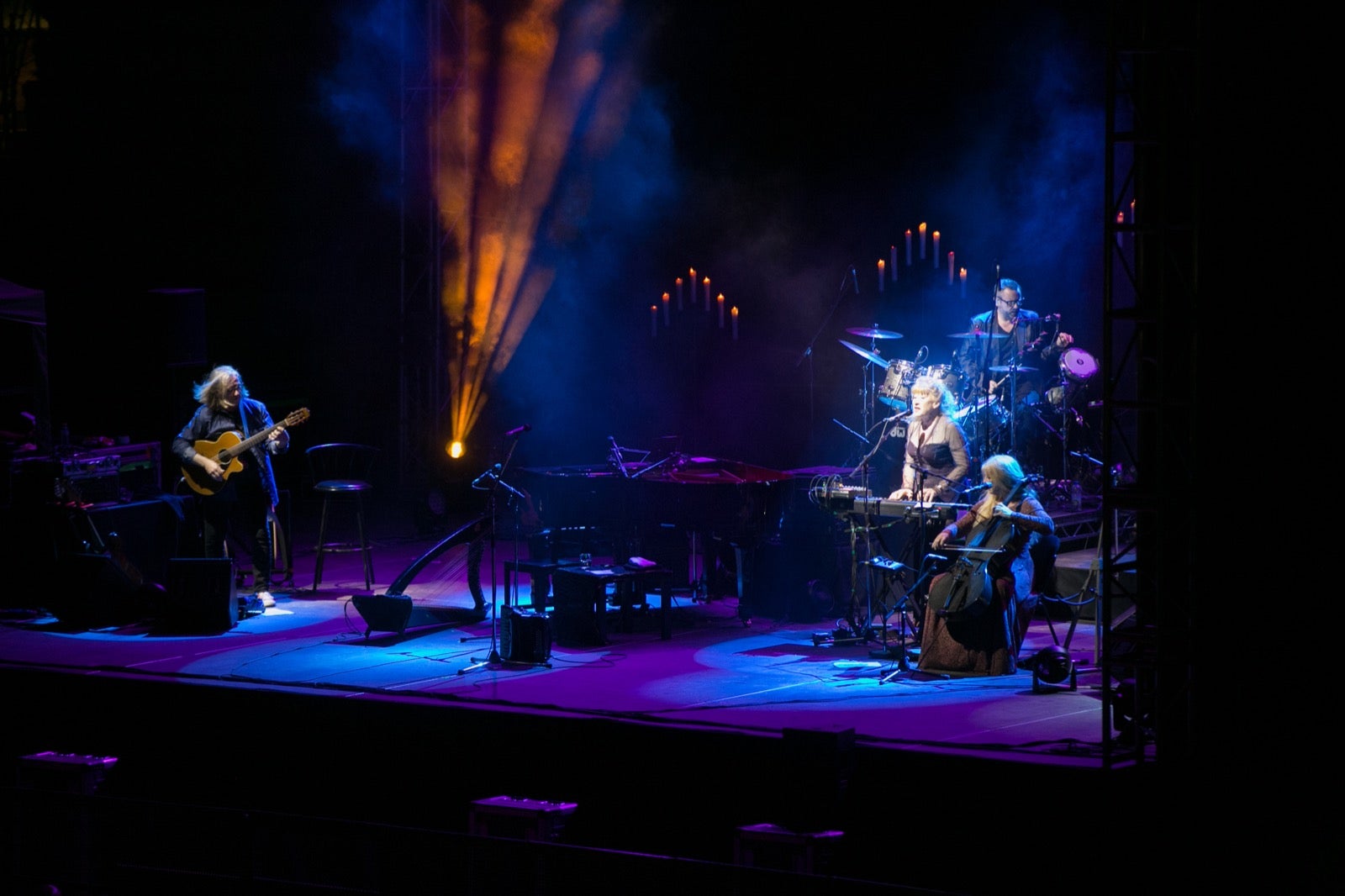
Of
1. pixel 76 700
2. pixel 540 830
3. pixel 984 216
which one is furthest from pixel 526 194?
pixel 540 830

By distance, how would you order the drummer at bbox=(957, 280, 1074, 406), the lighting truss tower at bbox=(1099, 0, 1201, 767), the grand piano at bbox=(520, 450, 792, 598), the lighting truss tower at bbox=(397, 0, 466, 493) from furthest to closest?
the lighting truss tower at bbox=(397, 0, 466, 493)
the drummer at bbox=(957, 280, 1074, 406)
the grand piano at bbox=(520, 450, 792, 598)
the lighting truss tower at bbox=(1099, 0, 1201, 767)

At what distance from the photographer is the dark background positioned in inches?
491

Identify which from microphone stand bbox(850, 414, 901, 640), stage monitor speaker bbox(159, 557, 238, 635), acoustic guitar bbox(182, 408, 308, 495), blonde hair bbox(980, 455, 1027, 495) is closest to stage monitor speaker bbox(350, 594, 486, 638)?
stage monitor speaker bbox(159, 557, 238, 635)

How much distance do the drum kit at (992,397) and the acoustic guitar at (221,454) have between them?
4.29 m

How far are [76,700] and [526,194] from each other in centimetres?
813

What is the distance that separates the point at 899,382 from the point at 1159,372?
13.5 ft

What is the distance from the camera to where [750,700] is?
292 inches

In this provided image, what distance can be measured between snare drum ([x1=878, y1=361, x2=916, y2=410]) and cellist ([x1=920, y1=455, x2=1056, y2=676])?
2.03 metres

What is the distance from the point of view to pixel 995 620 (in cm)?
805

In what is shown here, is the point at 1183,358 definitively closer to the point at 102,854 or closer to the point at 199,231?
the point at 102,854

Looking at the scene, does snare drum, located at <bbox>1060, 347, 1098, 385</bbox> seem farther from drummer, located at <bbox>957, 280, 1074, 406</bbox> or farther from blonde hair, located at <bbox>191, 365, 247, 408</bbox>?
blonde hair, located at <bbox>191, 365, 247, 408</bbox>

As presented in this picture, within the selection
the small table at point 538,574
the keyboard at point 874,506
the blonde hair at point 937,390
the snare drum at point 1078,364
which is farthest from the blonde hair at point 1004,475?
the snare drum at point 1078,364

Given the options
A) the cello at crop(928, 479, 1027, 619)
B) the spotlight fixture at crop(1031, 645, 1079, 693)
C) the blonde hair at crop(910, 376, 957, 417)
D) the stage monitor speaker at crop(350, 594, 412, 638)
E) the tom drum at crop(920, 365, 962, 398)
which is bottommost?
the spotlight fixture at crop(1031, 645, 1079, 693)

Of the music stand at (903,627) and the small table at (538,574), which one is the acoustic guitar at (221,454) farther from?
the music stand at (903,627)
